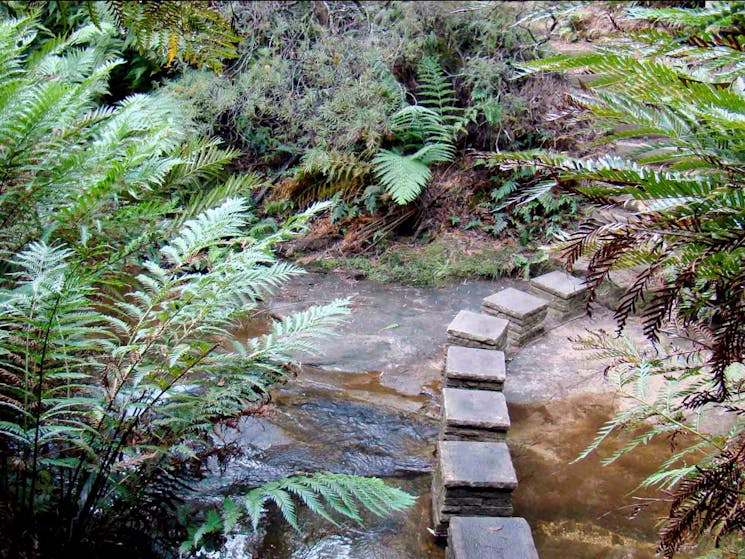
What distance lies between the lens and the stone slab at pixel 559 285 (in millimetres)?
4442

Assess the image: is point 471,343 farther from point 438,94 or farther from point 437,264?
point 438,94

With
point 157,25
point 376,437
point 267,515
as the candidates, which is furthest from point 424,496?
point 157,25

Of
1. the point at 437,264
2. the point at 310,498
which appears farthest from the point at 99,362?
the point at 437,264

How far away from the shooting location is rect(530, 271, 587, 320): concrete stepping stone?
4.46 metres

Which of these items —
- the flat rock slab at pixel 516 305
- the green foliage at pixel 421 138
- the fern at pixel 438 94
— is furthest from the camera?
the fern at pixel 438 94

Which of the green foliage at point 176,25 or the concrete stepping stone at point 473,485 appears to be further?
the concrete stepping stone at point 473,485

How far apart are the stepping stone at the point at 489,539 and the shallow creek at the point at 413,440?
0.34 m

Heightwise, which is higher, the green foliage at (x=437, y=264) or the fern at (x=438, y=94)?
the fern at (x=438, y=94)

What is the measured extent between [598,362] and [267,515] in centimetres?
240

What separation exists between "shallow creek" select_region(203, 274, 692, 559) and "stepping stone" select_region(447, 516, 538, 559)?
13.6 inches

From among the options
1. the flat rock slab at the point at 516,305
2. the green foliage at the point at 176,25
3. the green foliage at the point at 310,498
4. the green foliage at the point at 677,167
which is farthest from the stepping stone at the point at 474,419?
the green foliage at the point at 176,25

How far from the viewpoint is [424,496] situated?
9.67 ft

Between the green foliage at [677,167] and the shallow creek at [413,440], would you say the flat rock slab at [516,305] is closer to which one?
the shallow creek at [413,440]

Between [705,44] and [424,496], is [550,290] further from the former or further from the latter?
[705,44]
